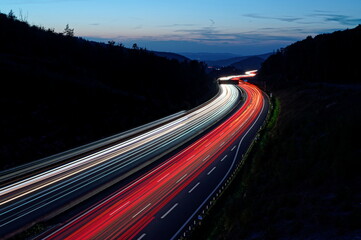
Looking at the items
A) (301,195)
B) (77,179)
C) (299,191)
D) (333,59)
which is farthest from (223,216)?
(333,59)

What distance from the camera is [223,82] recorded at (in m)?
145

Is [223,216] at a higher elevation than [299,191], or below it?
below

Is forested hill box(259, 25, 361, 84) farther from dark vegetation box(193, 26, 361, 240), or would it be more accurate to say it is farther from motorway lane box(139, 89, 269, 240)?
motorway lane box(139, 89, 269, 240)

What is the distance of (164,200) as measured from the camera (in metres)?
21.8

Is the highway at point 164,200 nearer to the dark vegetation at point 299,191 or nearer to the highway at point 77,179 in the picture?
the highway at point 77,179

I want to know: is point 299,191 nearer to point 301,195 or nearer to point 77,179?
point 301,195

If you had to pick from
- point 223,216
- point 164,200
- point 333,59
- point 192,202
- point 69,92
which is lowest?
point 192,202

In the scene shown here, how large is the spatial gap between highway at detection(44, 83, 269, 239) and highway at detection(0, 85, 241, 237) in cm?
40

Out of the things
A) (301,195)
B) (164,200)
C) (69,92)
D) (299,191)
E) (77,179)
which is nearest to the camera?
(301,195)

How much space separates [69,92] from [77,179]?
94.1 ft

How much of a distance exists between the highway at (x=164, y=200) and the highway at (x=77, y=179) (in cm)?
40

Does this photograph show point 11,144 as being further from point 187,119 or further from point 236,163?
point 187,119

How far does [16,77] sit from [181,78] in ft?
163

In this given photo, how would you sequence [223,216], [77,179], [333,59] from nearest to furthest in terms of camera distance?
[223,216], [77,179], [333,59]
